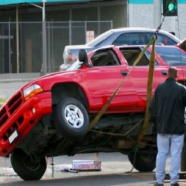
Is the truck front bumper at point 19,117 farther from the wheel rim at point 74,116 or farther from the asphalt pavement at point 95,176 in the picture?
the asphalt pavement at point 95,176

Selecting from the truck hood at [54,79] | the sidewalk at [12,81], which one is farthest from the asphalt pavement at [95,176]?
the sidewalk at [12,81]

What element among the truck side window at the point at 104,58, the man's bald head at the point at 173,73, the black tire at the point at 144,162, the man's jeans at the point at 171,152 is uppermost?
the truck side window at the point at 104,58

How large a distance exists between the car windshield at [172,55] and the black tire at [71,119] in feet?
7.06

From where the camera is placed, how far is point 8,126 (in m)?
12.0

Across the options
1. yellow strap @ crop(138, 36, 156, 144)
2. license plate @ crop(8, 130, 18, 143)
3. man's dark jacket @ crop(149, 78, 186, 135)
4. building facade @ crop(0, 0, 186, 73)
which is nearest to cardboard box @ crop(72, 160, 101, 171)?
yellow strap @ crop(138, 36, 156, 144)

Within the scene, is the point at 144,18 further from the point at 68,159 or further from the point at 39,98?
the point at 39,98

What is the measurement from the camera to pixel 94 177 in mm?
12961

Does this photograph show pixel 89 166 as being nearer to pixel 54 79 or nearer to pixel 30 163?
pixel 30 163

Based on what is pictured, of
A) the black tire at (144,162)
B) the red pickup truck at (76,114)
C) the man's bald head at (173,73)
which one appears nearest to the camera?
the man's bald head at (173,73)

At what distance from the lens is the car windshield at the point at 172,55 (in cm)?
1338

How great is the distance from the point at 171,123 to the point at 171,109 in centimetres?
18

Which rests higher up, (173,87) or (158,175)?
(173,87)

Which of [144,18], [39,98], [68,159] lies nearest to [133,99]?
[39,98]

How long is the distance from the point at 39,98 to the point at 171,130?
222 cm
